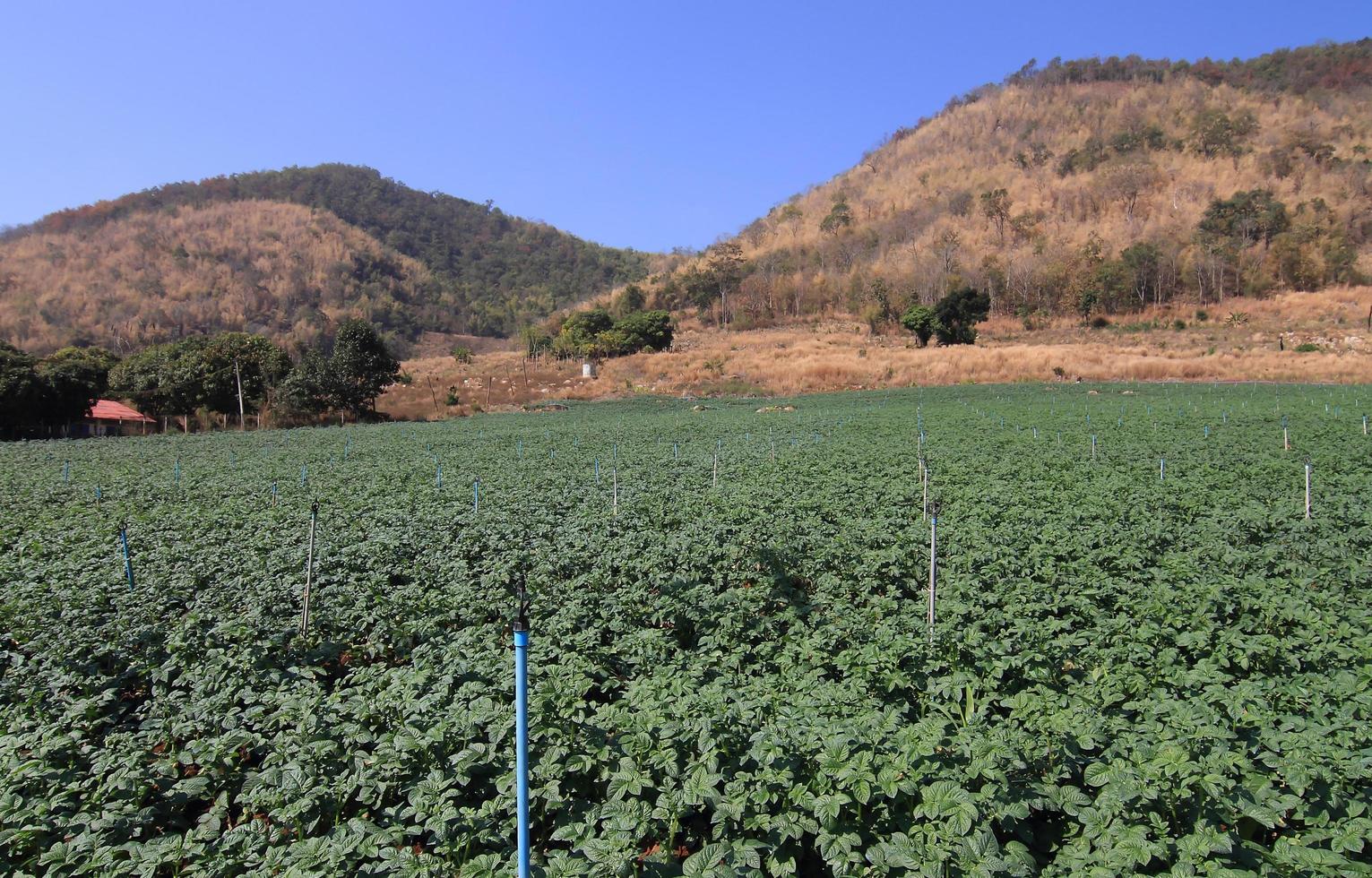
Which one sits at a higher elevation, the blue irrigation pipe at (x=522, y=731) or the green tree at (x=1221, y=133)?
the green tree at (x=1221, y=133)

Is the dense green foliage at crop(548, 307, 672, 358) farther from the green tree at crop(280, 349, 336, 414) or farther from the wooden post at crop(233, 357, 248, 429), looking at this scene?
the wooden post at crop(233, 357, 248, 429)

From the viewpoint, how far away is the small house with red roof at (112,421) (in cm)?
4794

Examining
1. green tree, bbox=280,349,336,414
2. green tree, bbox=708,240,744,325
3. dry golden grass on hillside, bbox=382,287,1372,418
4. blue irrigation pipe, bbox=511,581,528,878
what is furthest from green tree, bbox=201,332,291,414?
green tree, bbox=708,240,744,325

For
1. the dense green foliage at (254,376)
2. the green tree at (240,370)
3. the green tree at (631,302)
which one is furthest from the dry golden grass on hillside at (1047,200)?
the green tree at (240,370)

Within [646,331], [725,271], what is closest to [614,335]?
[646,331]

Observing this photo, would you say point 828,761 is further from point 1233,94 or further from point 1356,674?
point 1233,94

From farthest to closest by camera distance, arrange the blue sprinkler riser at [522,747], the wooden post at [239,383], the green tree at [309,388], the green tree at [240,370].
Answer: the green tree at [309,388] < the green tree at [240,370] < the wooden post at [239,383] < the blue sprinkler riser at [522,747]

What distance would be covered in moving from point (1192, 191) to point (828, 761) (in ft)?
418

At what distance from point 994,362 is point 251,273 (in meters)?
148

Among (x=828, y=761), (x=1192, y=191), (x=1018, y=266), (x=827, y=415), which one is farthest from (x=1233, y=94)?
(x=828, y=761)

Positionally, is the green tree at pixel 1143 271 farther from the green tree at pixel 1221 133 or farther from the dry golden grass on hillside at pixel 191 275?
the dry golden grass on hillside at pixel 191 275

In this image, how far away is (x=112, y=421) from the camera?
167 ft

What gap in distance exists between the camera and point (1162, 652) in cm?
516

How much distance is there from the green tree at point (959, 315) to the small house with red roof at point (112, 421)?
64.5 m
